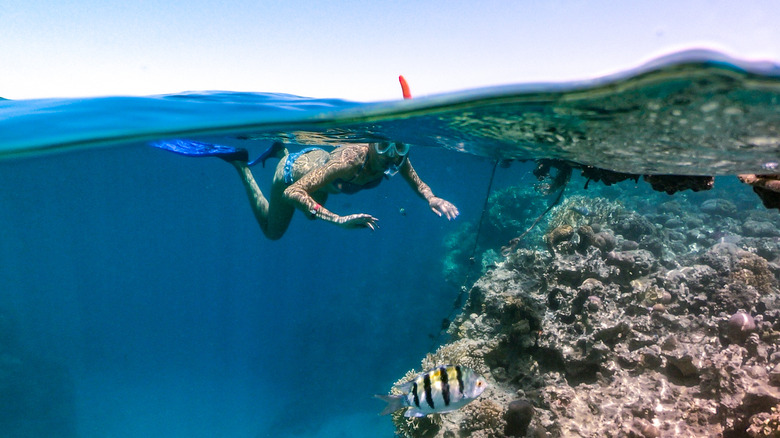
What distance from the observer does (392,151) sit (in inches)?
279

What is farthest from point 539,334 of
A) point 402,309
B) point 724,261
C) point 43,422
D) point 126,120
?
point 43,422

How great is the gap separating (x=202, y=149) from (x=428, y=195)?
6328mm

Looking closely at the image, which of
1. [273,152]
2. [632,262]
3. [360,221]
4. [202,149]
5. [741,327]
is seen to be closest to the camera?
[741,327]

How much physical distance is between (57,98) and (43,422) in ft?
72.0

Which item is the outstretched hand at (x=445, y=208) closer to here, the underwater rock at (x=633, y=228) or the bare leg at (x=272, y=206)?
the bare leg at (x=272, y=206)

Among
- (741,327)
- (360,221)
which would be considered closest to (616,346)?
(741,327)

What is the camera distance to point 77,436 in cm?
2188

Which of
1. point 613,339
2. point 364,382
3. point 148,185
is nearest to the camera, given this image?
point 613,339

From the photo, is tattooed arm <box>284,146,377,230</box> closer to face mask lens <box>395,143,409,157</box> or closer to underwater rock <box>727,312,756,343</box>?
face mask lens <box>395,143,409,157</box>

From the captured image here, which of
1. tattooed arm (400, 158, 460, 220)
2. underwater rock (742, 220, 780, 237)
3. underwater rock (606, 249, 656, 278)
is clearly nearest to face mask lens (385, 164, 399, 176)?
tattooed arm (400, 158, 460, 220)

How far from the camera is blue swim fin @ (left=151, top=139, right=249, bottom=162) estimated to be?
31.1 ft

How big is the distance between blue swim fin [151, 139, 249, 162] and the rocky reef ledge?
6.88 meters

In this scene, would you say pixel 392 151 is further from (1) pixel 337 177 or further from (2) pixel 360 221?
(2) pixel 360 221

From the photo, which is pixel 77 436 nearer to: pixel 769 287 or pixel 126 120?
pixel 126 120
